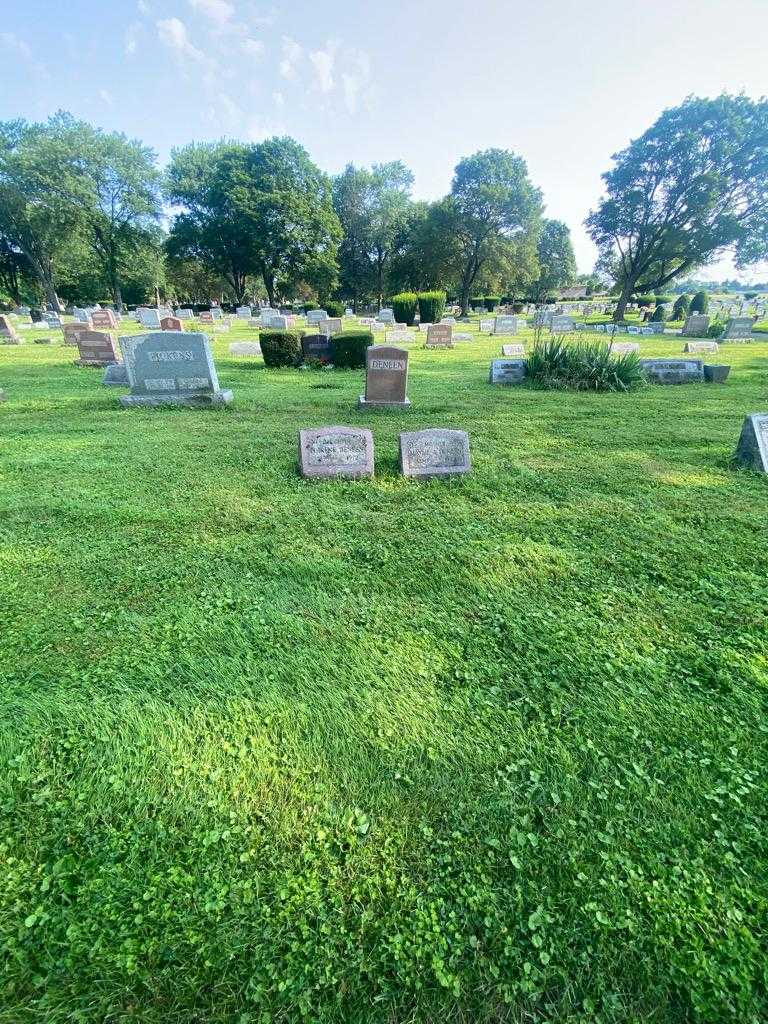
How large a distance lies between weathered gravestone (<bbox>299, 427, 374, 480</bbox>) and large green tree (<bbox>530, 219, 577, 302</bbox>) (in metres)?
65.2

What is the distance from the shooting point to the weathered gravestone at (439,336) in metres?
16.8

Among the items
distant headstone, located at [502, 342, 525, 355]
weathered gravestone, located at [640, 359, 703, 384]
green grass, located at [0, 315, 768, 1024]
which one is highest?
distant headstone, located at [502, 342, 525, 355]

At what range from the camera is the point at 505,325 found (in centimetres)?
2395

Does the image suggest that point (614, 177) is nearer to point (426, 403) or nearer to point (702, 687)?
point (426, 403)

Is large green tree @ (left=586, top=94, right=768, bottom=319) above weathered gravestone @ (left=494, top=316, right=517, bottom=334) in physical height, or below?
above

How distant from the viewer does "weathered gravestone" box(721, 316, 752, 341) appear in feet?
62.6

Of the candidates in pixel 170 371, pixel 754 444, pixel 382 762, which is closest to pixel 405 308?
pixel 170 371

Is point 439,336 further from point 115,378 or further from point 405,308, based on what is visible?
point 115,378

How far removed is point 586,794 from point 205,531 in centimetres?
296

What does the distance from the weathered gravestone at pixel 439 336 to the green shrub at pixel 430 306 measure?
451 inches

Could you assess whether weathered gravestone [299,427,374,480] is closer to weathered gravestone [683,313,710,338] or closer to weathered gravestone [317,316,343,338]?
weathered gravestone [317,316,343,338]

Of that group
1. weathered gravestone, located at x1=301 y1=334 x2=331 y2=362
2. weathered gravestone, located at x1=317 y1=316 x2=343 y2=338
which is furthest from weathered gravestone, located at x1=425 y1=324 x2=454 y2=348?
weathered gravestone, located at x1=301 y1=334 x2=331 y2=362

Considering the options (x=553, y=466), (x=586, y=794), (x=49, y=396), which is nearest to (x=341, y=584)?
(x=586, y=794)

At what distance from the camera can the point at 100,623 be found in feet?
8.09
